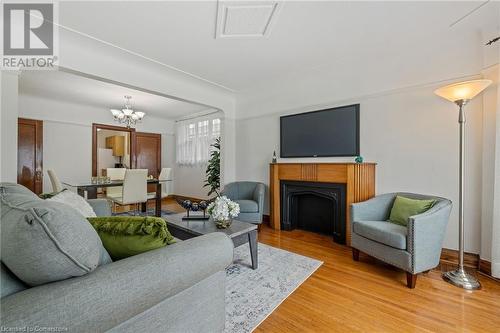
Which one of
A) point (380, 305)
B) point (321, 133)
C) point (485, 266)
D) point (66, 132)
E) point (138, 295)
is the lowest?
point (380, 305)

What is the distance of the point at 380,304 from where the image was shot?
1.74 meters

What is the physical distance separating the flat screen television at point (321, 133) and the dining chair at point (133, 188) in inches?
103

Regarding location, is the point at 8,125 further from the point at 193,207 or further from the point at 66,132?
the point at 66,132

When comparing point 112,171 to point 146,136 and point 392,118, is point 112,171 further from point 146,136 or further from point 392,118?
point 392,118

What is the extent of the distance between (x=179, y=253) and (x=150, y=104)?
490cm

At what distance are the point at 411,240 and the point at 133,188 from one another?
4.13 m

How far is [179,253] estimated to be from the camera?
0.99 meters

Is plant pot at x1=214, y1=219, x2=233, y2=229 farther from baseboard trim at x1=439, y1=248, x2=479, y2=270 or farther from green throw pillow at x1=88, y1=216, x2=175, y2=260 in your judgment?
baseboard trim at x1=439, y1=248, x2=479, y2=270

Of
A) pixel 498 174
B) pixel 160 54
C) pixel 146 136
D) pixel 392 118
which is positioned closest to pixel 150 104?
pixel 146 136

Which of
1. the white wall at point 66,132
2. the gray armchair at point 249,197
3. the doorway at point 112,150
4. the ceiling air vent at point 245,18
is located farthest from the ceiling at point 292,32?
the doorway at point 112,150

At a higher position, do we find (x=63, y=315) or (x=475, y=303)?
(x=63, y=315)

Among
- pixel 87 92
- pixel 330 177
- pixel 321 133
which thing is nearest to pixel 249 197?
pixel 330 177

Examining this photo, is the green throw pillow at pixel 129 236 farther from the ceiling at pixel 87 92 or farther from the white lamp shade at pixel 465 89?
the ceiling at pixel 87 92

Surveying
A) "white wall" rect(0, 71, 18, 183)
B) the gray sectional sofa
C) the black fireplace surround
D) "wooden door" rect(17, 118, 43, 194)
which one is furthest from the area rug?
"wooden door" rect(17, 118, 43, 194)
